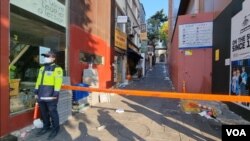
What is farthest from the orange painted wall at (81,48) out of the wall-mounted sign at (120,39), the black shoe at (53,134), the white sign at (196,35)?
the white sign at (196,35)

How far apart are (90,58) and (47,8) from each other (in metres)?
4.89

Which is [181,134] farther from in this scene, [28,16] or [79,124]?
[28,16]

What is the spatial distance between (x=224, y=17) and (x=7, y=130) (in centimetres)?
907

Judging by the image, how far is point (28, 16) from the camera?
6980 mm

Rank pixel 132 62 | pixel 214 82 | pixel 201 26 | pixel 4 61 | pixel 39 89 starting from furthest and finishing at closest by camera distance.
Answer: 1. pixel 132 62
2. pixel 201 26
3. pixel 214 82
4. pixel 39 89
5. pixel 4 61

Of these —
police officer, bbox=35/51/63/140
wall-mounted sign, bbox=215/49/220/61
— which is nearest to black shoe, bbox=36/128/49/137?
police officer, bbox=35/51/63/140

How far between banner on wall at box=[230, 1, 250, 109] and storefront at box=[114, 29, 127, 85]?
35.6 ft

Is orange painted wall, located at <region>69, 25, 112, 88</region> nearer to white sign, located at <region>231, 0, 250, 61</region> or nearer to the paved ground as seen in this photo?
the paved ground

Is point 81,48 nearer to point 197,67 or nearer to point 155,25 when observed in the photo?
point 197,67

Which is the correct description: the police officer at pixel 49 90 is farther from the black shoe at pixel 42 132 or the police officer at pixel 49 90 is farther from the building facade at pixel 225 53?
the building facade at pixel 225 53

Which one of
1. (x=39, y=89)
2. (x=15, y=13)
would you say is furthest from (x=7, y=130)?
(x=15, y=13)

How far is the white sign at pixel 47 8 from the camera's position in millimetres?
6720

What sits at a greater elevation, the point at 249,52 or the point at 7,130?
the point at 249,52

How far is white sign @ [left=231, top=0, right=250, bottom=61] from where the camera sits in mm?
8180
